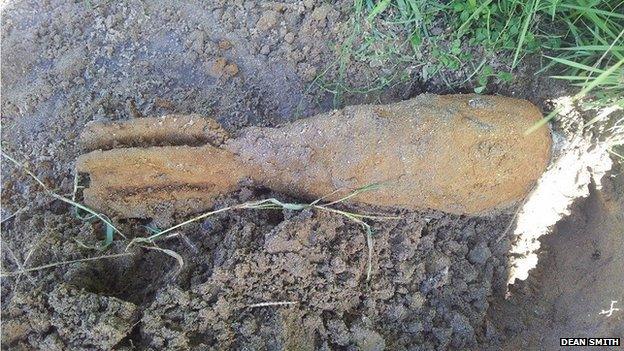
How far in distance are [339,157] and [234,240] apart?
1.28ft

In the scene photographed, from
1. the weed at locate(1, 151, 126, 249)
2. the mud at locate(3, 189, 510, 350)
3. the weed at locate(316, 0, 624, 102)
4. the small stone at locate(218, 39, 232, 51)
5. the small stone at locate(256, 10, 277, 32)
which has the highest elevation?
the small stone at locate(256, 10, 277, 32)

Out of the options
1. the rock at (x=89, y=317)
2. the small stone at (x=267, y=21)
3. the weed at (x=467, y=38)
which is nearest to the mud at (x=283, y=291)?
the rock at (x=89, y=317)

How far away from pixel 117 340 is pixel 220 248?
1.20ft

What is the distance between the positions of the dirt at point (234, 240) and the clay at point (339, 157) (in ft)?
0.25

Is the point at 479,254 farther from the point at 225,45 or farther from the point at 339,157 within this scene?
the point at 225,45

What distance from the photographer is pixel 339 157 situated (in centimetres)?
167

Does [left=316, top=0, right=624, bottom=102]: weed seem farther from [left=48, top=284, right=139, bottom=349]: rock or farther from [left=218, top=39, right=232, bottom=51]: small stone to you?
[left=48, top=284, right=139, bottom=349]: rock

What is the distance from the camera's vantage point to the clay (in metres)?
1.66

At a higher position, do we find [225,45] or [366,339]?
[225,45]

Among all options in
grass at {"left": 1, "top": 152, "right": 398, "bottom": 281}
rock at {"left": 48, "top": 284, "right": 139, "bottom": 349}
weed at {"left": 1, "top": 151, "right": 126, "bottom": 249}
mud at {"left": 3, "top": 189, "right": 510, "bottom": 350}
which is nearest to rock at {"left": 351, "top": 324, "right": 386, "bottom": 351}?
mud at {"left": 3, "top": 189, "right": 510, "bottom": 350}

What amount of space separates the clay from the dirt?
7 cm

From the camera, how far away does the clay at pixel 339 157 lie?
1655mm

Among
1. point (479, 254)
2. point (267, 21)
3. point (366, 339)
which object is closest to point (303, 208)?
point (366, 339)

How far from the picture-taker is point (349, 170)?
5.48 feet
